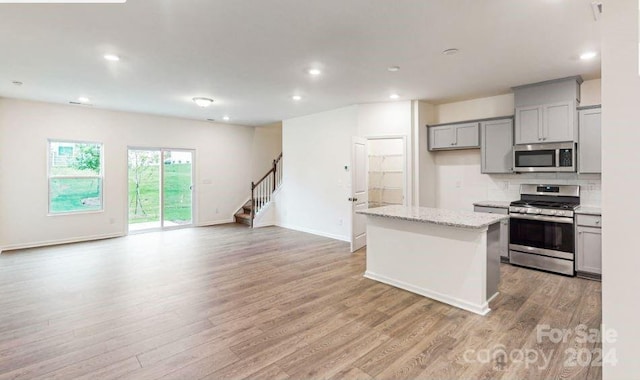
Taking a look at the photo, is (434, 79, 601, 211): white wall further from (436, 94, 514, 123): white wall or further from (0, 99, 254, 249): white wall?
(0, 99, 254, 249): white wall

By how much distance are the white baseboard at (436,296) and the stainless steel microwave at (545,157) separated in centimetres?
226

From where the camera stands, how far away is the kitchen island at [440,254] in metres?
3.10

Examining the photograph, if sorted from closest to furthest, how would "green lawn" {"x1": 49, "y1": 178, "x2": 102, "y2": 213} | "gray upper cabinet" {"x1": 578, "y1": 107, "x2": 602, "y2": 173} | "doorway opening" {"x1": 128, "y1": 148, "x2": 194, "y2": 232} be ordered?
"gray upper cabinet" {"x1": 578, "y1": 107, "x2": 602, "y2": 173} → "green lawn" {"x1": 49, "y1": 178, "x2": 102, "y2": 213} → "doorway opening" {"x1": 128, "y1": 148, "x2": 194, "y2": 232}

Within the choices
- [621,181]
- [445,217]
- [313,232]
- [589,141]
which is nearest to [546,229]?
[589,141]

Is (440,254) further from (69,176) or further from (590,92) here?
(69,176)

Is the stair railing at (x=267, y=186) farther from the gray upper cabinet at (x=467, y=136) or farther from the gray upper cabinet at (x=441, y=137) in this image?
Result: the gray upper cabinet at (x=467, y=136)

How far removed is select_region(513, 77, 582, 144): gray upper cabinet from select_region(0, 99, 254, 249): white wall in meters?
→ 6.75

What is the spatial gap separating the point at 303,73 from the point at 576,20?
2.89 m

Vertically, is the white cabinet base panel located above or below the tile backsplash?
below

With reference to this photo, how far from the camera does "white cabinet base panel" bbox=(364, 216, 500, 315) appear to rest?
10.2 ft

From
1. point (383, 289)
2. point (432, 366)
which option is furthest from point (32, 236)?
point (432, 366)

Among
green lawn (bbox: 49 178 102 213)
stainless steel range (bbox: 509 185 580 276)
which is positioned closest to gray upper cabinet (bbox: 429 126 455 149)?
stainless steel range (bbox: 509 185 580 276)

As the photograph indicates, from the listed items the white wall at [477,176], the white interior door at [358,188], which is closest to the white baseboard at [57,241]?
the white interior door at [358,188]

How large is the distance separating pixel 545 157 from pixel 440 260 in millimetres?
2537
